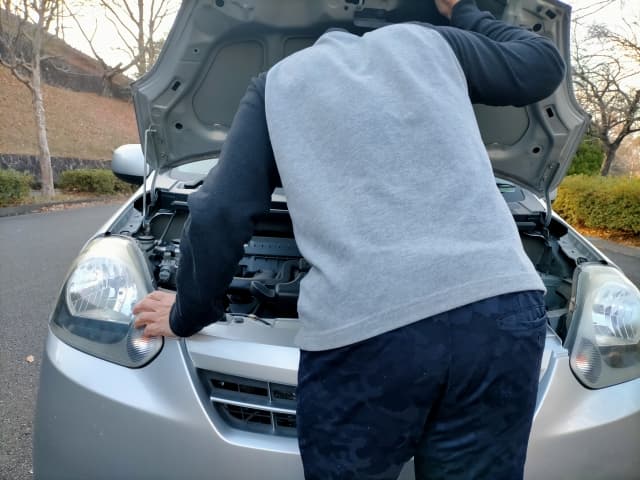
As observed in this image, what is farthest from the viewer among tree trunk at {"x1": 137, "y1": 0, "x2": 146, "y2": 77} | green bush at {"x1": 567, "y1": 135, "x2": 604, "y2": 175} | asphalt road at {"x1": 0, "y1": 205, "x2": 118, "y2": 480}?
tree trunk at {"x1": 137, "y1": 0, "x2": 146, "y2": 77}

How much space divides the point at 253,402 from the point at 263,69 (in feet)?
5.47

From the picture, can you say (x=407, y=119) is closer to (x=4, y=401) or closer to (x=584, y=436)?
(x=584, y=436)

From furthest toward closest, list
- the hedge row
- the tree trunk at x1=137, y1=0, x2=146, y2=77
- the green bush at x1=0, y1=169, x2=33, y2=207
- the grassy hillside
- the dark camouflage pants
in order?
the tree trunk at x1=137, y1=0, x2=146, y2=77 → the grassy hillside → the green bush at x1=0, y1=169, x2=33, y2=207 → the hedge row → the dark camouflage pants

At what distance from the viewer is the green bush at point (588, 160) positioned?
18.2 m

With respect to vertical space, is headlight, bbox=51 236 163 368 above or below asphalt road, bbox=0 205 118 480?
above

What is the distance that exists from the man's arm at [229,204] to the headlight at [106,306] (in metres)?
0.48

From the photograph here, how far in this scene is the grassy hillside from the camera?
1978 centimetres

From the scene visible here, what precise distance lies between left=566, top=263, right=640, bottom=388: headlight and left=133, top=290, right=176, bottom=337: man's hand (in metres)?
1.26

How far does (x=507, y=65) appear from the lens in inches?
47.0

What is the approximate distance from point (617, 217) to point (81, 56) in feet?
112

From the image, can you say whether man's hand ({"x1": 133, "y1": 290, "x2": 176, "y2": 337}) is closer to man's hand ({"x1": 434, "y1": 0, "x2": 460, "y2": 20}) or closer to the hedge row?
man's hand ({"x1": 434, "y1": 0, "x2": 460, "y2": 20})

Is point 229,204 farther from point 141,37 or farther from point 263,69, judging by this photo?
point 141,37

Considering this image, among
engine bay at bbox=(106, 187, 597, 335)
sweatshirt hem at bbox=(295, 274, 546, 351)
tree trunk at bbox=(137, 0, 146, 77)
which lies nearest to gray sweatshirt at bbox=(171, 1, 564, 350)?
sweatshirt hem at bbox=(295, 274, 546, 351)

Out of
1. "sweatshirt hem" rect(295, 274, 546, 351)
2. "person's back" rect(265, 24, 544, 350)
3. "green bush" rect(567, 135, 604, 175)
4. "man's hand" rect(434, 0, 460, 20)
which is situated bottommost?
"green bush" rect(567, 135, 604, 175)
